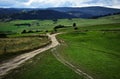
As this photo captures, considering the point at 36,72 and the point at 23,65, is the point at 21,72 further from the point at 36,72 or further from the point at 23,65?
the point at 23,65

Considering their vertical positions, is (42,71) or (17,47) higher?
(42,71)

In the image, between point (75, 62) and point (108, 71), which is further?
point (75, 62)

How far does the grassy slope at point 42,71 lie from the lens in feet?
100

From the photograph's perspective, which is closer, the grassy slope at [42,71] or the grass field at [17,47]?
the grassy slope at [42,71]

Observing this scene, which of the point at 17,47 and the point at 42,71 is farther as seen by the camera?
the point at 17,47

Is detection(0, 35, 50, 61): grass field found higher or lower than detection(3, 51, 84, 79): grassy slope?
lower

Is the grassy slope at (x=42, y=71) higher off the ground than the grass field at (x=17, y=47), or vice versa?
the grassy slope at (x=42, y=71)

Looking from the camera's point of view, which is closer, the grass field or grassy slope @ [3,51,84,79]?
grassy slope @ [3,51,84,79]

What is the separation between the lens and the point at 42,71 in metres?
33.2

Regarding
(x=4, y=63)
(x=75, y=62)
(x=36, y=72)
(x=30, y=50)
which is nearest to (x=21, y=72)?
(x=36, y=72)

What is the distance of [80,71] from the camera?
114ft

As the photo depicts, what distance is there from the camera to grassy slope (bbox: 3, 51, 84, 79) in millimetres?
30553

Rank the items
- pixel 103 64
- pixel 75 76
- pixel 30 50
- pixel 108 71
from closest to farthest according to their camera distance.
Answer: pixel 75 76 → pixel 108 71 → pixel 103 64 → pixel 30 50

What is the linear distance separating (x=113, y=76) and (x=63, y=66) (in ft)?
26.3
